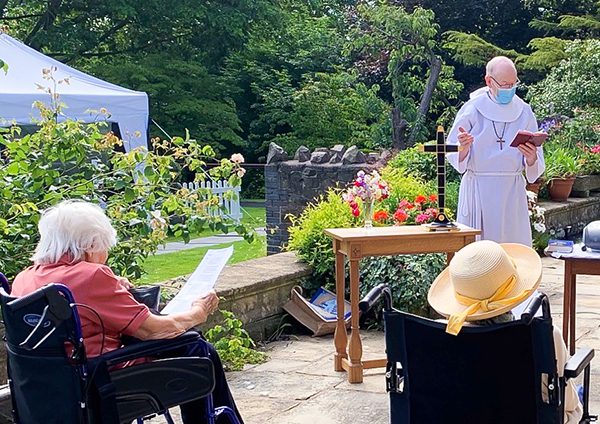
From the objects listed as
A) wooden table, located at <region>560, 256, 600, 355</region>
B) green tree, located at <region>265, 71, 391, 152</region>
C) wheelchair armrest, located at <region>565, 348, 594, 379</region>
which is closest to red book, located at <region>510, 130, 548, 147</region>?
wooden table, located at <region>560, 256, 600, 355</region>

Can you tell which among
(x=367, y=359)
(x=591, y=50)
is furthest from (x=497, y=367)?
(x=591, y=50)

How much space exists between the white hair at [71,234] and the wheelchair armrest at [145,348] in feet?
1.21

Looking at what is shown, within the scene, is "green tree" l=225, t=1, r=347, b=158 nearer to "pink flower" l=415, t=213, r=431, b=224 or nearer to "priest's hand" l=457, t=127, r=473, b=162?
"pink flower" l=415, t=213, r=431, b=224

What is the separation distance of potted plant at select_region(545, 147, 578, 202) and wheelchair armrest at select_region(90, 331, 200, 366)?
8127mm

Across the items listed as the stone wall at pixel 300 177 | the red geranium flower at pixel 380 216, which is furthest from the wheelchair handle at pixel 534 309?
the stone wall at pixel 300 177

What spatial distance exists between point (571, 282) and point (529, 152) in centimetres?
77

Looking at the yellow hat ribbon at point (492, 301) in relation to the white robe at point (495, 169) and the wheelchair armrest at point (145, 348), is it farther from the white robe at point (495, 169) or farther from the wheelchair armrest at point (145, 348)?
the white robe at point (495, 169)

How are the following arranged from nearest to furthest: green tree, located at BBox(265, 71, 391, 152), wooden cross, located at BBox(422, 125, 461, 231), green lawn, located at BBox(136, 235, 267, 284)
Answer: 1. wooden cross, located at BBox(422, 125, 461, 231)
2. green lawn, located at BBox(136, 235, 267, 284)
3. green tree, located at BBox(265, 71, 391, 152)

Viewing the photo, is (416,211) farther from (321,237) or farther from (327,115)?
(327,115)

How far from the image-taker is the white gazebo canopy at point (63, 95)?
31.0ft

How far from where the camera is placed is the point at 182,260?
10289 millimetres

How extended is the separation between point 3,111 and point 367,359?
581cm

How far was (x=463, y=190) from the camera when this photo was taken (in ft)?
17.4

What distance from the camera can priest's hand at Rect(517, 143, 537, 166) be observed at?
4895 mm
